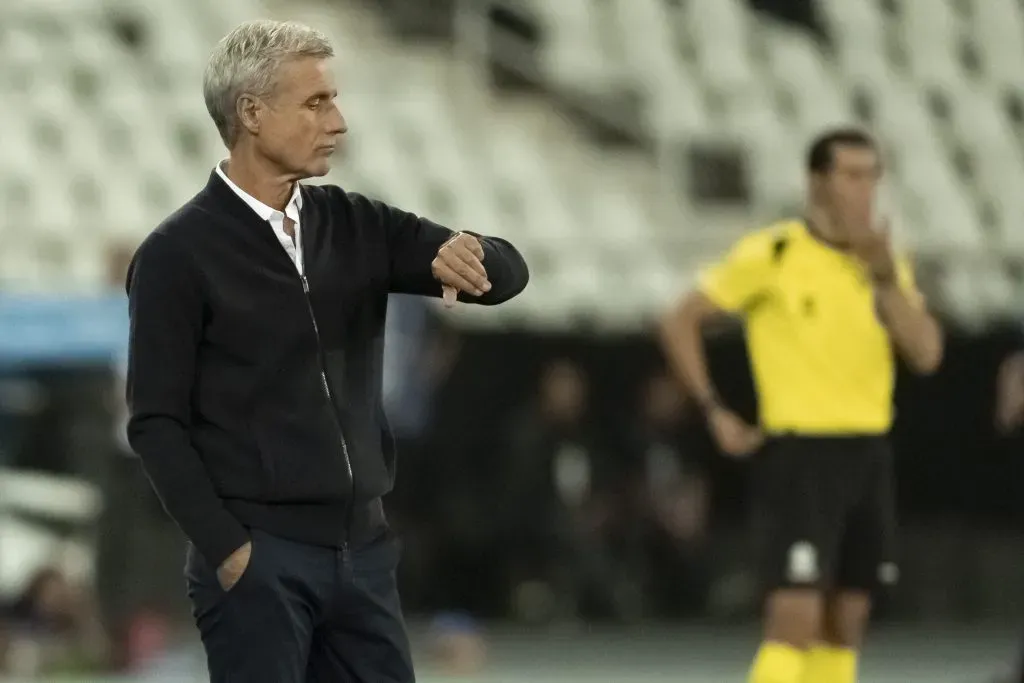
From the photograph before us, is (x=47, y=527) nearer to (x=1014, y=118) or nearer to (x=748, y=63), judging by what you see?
(x=748, y=63)

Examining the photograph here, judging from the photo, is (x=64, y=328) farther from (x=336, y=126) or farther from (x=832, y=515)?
(x=336, y=126)

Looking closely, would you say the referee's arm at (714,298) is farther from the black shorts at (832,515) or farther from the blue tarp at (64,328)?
the blue tarp at (64,328)

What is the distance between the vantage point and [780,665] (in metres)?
6.23

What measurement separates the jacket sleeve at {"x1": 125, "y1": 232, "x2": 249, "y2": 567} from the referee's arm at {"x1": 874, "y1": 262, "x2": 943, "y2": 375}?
2.95 metres

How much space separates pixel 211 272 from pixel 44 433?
8105mm

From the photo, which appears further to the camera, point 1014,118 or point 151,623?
point 1014,118

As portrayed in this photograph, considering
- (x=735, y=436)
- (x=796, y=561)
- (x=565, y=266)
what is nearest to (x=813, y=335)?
(x=735, y=436)

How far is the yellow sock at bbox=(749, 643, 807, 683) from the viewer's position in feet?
20.4

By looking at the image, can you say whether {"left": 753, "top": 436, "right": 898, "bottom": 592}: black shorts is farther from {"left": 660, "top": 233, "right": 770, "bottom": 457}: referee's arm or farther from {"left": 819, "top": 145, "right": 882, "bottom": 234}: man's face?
{"left": 819, "top": 145, "right": 882, "bottom": 234}: man's face

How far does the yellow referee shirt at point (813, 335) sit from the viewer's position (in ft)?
20.9

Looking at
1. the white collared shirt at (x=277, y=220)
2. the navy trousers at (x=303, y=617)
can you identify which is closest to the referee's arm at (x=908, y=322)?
the navy trousers at (x=303, y=617)

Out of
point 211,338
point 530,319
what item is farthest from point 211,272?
point 530,319

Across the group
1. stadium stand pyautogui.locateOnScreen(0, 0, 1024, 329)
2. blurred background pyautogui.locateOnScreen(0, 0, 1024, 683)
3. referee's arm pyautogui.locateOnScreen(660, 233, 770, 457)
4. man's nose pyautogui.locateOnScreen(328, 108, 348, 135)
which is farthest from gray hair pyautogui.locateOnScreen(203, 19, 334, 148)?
stadium stand pyautogui.locateOnScreen(0, 0, 1024, 329)

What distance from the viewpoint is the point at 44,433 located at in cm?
1151
